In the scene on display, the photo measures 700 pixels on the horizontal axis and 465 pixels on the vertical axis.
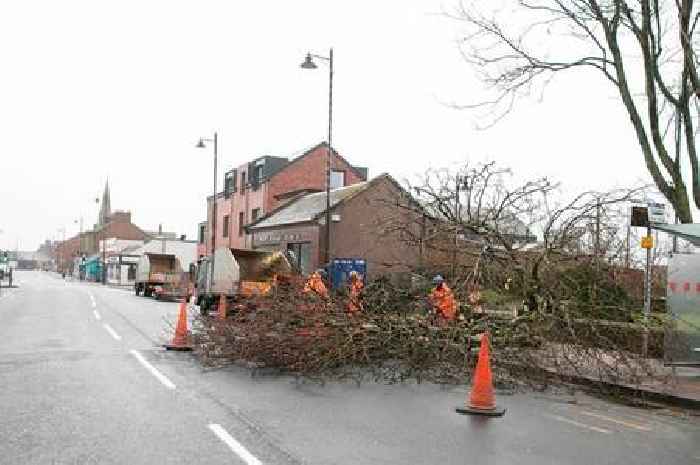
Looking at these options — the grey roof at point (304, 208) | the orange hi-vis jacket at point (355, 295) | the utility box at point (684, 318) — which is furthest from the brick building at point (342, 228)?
the utility box at point (684, 318)

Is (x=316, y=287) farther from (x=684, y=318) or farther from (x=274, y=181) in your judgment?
(x=274, y=181)

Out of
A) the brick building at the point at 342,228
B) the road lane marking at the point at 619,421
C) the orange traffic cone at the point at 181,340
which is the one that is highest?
the brick building at the point at 342,228

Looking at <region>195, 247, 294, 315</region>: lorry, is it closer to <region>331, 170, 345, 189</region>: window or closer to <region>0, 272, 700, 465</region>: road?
<region>0, 272, 700, 465</region>: road

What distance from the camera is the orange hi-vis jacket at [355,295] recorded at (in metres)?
12.0

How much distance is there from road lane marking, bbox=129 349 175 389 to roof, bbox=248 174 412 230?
27835mm

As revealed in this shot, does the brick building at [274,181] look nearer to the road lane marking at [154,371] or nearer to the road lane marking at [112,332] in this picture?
the road lane marking at [112,332]

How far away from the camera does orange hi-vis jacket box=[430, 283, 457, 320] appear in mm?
11945

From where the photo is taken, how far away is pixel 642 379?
11.2m

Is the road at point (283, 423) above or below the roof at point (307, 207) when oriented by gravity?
below

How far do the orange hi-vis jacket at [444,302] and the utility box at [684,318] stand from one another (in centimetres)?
335

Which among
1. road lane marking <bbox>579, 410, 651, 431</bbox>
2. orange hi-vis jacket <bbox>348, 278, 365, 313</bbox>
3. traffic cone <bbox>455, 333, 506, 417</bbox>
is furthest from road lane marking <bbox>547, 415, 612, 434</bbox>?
orange hi-vis jacket <bbox>348, 278, 365, 313</bbox>

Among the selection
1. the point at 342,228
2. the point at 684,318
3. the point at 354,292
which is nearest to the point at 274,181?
the point at 342,228

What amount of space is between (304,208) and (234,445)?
40698 mm

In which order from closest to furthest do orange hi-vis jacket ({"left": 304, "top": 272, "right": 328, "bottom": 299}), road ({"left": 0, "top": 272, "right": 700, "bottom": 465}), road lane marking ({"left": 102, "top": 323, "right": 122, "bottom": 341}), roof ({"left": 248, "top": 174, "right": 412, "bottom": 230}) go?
road ({"left": 0, "top": 272, "right": 700, "bottom": 465})
orange hi-vis jacket ({"left": 304, "top": 272, "right": 328, "bottom": 299})
road lane marking ({"left": 102, "top": 323, "right": 122, "bottom": 341})
roof ({"left": 248, "top": 174, "right": 412, "bottom": 230})
